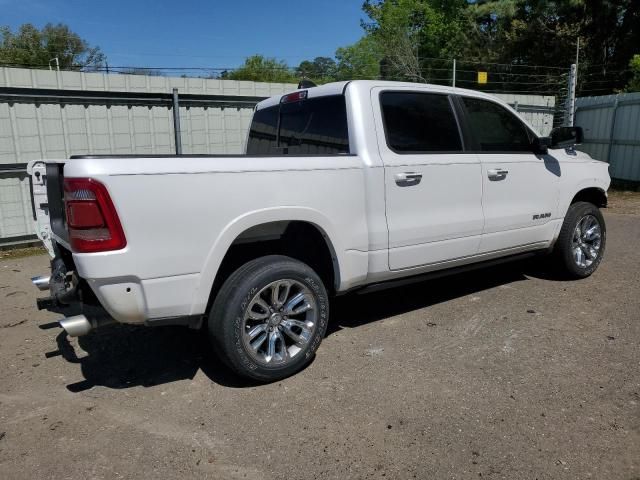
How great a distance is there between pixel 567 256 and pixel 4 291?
5.95 m

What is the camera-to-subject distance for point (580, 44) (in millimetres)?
26547

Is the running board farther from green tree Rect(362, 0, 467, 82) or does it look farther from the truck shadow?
green tree Rect(362, 0, 467, 82)

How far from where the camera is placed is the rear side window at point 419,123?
3957mm

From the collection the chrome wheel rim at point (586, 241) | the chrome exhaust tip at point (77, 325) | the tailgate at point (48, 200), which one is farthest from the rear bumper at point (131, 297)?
the chrome wheel rim at point (586, 241)

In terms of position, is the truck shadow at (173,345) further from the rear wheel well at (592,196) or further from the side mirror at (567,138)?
the side mirror at (567,138)

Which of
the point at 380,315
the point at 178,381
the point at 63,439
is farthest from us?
the point at 380,315

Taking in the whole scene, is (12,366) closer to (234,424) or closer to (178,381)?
(178,381)

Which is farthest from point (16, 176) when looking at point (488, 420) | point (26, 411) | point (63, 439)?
point (488, 420)

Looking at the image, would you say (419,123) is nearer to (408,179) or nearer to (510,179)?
(408,179)

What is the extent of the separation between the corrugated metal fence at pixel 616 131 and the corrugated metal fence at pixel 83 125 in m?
9.90

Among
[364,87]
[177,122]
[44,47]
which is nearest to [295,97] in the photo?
[364,87]

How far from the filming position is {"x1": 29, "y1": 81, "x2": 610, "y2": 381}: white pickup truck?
287cm

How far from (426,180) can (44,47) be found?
44.1 meters

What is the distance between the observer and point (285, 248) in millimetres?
3787
